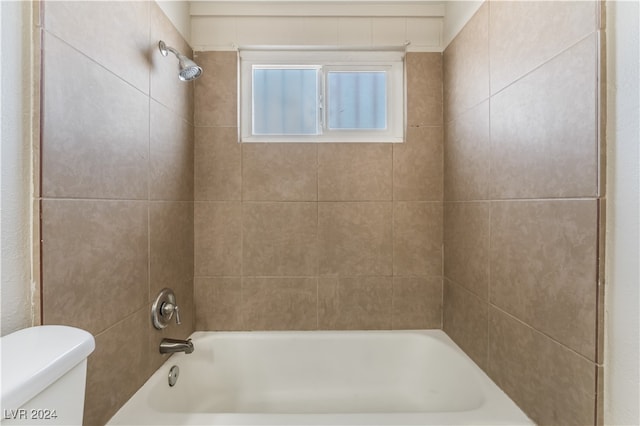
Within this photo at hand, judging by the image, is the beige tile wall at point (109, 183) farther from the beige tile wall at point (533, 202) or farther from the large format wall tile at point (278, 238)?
the beige tile wall at point (533, 202)

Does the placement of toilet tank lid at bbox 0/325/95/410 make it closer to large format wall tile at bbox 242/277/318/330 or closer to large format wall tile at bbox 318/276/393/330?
large format wall tile at bbox 242/277/318/330

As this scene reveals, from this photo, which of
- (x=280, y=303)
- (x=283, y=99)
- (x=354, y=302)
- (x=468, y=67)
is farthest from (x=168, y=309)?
(x=468, y=67)

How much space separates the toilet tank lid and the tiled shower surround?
15 centimetres

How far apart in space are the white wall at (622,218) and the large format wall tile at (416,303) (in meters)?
0.94

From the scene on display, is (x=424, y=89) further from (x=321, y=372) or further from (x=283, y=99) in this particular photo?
(x=321, y=372)

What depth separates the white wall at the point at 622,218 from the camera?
669 millimetres

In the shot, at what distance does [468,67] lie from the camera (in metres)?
1.38

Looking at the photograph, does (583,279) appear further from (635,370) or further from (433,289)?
(433,289)

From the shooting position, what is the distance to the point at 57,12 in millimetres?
780

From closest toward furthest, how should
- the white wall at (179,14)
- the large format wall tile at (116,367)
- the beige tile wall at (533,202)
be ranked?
the beige tile wall at (533,202)
the large format wall tile at (116,367)
the white wall at (179,14)

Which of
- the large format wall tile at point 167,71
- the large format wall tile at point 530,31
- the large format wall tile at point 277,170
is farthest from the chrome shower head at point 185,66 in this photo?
the large format wall tile at point 530,31

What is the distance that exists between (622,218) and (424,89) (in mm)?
1192

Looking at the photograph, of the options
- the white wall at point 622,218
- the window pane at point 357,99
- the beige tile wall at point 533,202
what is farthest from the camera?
the window pane at point 357,99

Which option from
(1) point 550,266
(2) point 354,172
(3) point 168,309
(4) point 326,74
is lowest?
(3) point 168,309
